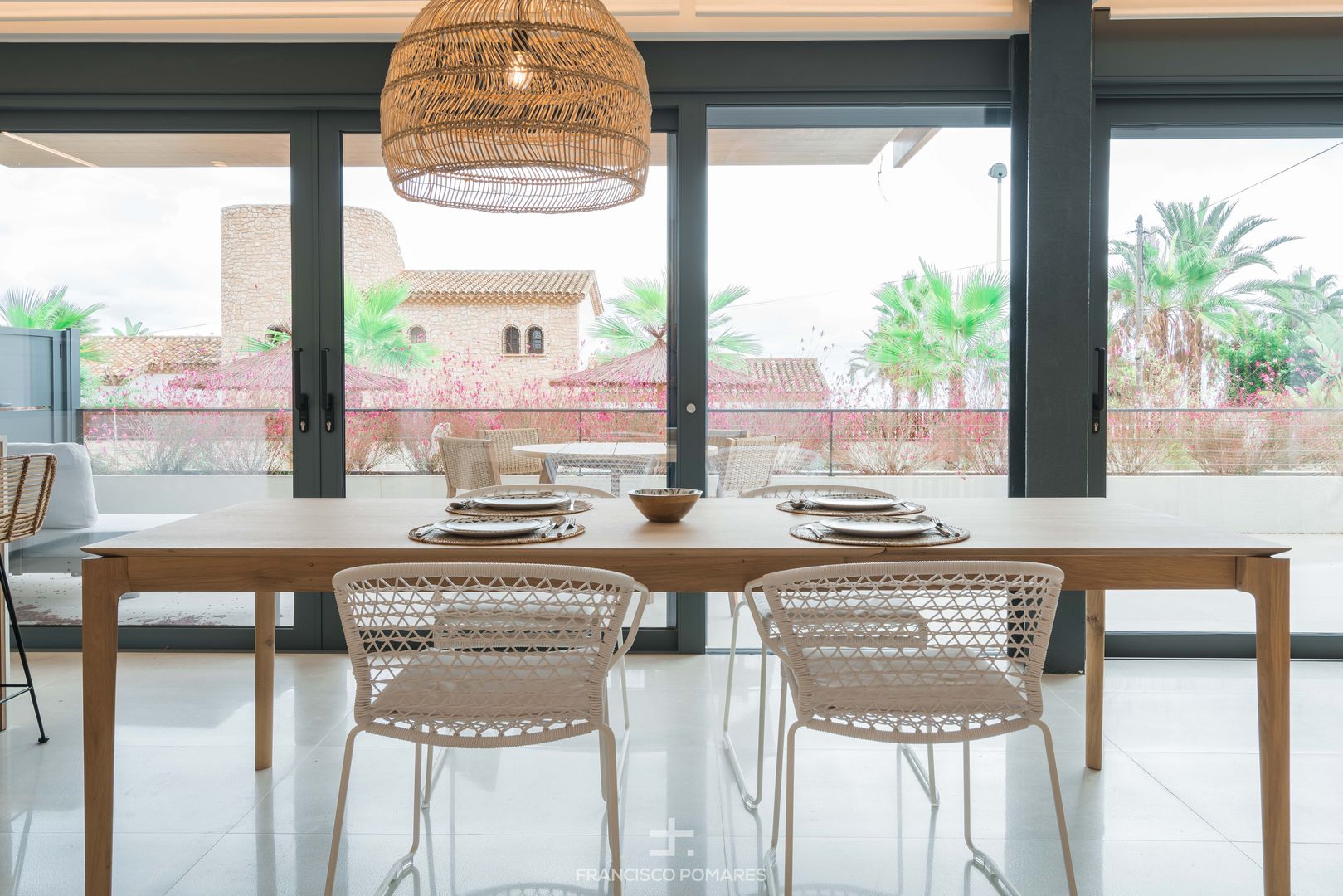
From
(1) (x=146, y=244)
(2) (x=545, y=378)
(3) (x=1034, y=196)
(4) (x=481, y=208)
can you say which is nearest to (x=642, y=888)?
(4) (x=481, y=208)

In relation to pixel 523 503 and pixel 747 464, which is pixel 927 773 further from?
pixel 747 464

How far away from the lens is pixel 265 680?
2.56m

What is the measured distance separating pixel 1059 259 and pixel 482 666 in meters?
2.82

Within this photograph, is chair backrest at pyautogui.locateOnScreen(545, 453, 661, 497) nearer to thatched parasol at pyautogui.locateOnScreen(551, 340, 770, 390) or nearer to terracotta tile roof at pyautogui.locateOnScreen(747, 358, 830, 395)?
thatched parasol at pyautogui.locateOnScreen(551, 340, 770, 390)

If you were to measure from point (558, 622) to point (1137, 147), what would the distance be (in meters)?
3.30

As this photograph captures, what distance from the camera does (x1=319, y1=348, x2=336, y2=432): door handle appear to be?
3.74m

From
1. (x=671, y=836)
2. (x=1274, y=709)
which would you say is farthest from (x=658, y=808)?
(x=1274, y=709)

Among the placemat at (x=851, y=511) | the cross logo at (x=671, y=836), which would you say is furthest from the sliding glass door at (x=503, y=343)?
the cross logo at (x=671, y=836)

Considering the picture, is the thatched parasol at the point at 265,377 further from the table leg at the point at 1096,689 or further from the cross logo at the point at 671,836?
the table leg at the point at 1096,689

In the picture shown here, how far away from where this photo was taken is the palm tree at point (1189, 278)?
12.2 ft

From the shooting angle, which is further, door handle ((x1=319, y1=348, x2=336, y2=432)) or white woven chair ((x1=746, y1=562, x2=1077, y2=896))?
door handle ((x1=319, y1=348, x2=336, y2=432))

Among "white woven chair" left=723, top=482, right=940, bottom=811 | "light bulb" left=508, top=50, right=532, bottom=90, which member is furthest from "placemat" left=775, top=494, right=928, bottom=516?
"light bulb" left=508, top=50, right=532, bottom=90

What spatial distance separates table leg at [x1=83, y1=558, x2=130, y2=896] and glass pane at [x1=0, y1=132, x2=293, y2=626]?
6.35ft

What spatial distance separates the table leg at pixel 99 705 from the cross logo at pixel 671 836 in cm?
115
